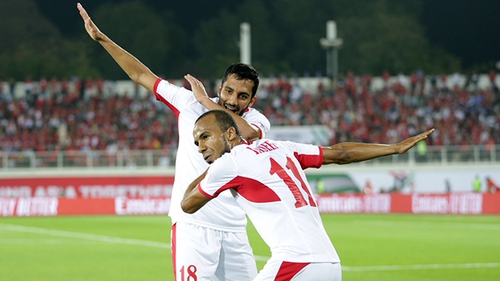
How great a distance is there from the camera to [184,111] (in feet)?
21.5

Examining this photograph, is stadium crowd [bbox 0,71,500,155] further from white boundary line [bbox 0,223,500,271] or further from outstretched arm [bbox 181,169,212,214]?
outstretched arm [bbox 181,169,212,214]

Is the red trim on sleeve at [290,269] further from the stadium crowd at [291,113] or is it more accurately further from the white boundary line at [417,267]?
the stadium crowd at [291,113]

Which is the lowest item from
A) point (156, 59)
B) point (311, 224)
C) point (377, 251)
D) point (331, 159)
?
point (377, 251)

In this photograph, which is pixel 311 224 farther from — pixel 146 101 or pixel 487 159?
pixel 146 101

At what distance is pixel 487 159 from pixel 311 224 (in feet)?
95.4

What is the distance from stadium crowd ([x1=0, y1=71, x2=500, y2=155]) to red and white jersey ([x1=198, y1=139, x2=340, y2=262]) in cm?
3086

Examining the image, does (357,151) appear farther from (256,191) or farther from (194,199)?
(194,199)

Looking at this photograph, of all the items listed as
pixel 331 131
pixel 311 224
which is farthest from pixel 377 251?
pixel 331 131

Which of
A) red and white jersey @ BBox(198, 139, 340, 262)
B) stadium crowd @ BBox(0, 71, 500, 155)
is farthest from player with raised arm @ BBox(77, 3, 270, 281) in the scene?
stadium crowd @ BBox(0, 71, 500, 155)

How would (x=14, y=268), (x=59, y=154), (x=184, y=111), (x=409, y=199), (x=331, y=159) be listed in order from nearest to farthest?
(x=331, y=159)
(x=184, y=111)
(x=14, y=268)
(x=409, y=199)
(x=59, y=154)

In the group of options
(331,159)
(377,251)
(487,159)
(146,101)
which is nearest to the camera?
(331,159)

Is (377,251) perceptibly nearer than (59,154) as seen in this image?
Yes

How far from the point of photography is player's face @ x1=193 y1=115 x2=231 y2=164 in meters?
5.06

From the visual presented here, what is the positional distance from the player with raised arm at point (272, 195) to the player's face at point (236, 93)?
1.18 m
